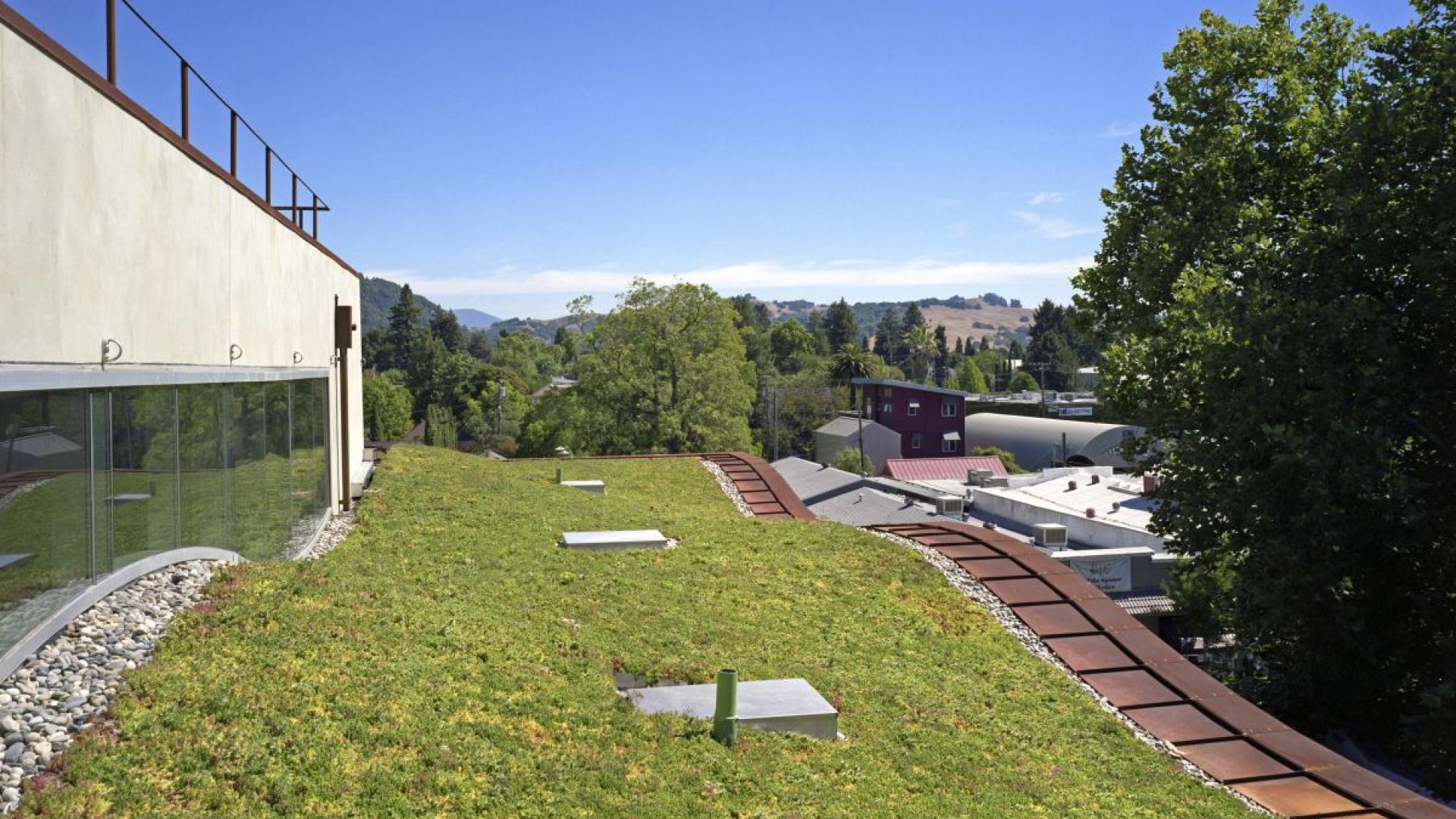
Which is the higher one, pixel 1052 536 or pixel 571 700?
pixel 571 700

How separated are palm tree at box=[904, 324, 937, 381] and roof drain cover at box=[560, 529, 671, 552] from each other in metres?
125

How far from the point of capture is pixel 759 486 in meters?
25.0

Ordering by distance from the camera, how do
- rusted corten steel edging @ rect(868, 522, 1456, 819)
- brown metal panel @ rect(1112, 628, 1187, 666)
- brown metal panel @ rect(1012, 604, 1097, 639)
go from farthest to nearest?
brown metal panel @ rect(1012, 604, 1097, 639) < brown metal panel @ rect(1112, 628, 1187, 666) < rusted corten steel edging @ rect(868, 522, 1456, 819)

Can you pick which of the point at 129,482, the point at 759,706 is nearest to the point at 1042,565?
the point at 759,706

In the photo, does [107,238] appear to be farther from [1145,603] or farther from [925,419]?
[925,419]

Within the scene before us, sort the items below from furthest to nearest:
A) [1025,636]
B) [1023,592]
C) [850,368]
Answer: [850,368] < [1023,592] < [1025,636]

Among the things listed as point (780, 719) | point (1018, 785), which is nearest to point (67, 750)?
point (780, 719)

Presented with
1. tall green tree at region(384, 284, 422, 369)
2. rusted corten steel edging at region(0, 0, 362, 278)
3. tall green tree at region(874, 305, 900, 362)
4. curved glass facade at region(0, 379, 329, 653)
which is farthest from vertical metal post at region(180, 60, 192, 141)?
tall green tree at region(874, 305, 900, 362)

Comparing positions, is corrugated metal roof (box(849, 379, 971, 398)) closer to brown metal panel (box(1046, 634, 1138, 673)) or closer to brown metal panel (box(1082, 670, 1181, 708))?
brown metal panel (box(1046, 634, 1138, 673))

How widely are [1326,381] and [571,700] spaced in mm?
12246

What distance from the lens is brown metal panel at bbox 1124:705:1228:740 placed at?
1082 centimetres

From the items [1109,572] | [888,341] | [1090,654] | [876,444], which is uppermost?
[888,341]

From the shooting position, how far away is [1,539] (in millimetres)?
6250

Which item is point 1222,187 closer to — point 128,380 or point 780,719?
point 780,719
